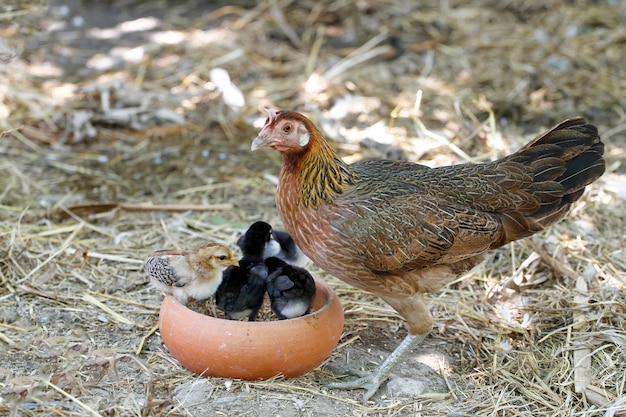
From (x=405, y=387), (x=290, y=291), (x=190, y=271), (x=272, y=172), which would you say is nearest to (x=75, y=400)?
(x=190, y=271)


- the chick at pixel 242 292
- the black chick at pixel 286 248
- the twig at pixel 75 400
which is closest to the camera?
the twig at pixel 75 400

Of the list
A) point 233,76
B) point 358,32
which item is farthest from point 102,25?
point 358,32

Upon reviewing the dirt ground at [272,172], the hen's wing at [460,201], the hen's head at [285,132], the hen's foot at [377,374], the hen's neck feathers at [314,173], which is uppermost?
the hen's head at [285,132]

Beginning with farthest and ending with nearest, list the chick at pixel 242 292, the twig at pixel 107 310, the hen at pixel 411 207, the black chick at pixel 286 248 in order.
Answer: the black chick at pixel 286 248 → the twig at pixel 107 310 → the chick at pixel 242 292 → the hen at pixel 411 207

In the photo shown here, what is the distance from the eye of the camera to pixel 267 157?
7039mm

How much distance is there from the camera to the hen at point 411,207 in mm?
3941

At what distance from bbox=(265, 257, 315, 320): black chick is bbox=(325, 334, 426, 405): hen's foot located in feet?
1.46

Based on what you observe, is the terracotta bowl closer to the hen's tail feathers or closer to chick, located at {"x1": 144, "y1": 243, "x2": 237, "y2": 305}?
A: chick, located at {"x1": 144, "y1": 243, "x2": 237, "y2": 305}

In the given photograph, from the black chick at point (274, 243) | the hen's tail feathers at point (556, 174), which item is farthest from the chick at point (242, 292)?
the hen's tail feathers at point (556, 174)

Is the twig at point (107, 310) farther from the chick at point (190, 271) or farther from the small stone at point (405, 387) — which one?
the small stone at point (405, 387)

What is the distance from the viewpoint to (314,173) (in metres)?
4.01

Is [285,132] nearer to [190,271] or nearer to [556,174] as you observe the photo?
[190,271]

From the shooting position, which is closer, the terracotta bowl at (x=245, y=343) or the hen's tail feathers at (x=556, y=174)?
the terracotta bowl at (x=245, y=343)

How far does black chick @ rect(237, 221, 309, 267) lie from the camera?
4.56 metres
